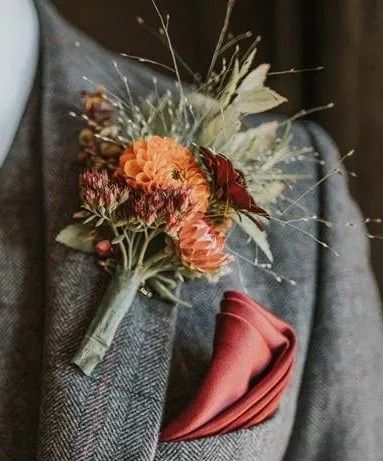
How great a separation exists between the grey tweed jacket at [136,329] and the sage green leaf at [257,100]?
13cm

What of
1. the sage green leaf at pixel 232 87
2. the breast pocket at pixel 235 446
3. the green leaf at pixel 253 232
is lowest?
the breast pocket at pixel 235 446

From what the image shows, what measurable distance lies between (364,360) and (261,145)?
0.26 m

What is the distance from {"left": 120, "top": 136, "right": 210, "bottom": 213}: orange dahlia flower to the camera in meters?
0.86

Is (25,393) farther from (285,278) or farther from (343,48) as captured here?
(343,48)

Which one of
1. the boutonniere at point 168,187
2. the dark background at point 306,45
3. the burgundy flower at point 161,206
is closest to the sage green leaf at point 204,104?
the boutonniere at point 168,187

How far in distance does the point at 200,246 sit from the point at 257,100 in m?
0.18

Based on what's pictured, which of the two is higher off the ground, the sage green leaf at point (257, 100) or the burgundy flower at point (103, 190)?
the sage green leaf at point (257, 100)

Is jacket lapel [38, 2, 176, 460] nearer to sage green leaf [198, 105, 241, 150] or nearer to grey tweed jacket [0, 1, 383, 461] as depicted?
grey tweed jacket [0, 1, 383, 461]

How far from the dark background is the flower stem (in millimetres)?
439

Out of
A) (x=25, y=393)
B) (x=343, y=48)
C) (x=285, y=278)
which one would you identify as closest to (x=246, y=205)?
(x=285, y=278)

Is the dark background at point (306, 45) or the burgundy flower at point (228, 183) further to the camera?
the dark background at point (306, 45)

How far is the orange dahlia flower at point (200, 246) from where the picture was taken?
844 millimetres

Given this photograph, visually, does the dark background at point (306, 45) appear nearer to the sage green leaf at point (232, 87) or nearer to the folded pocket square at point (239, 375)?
the sage green leaf at point (232, 87)

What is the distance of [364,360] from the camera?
1021 mm
